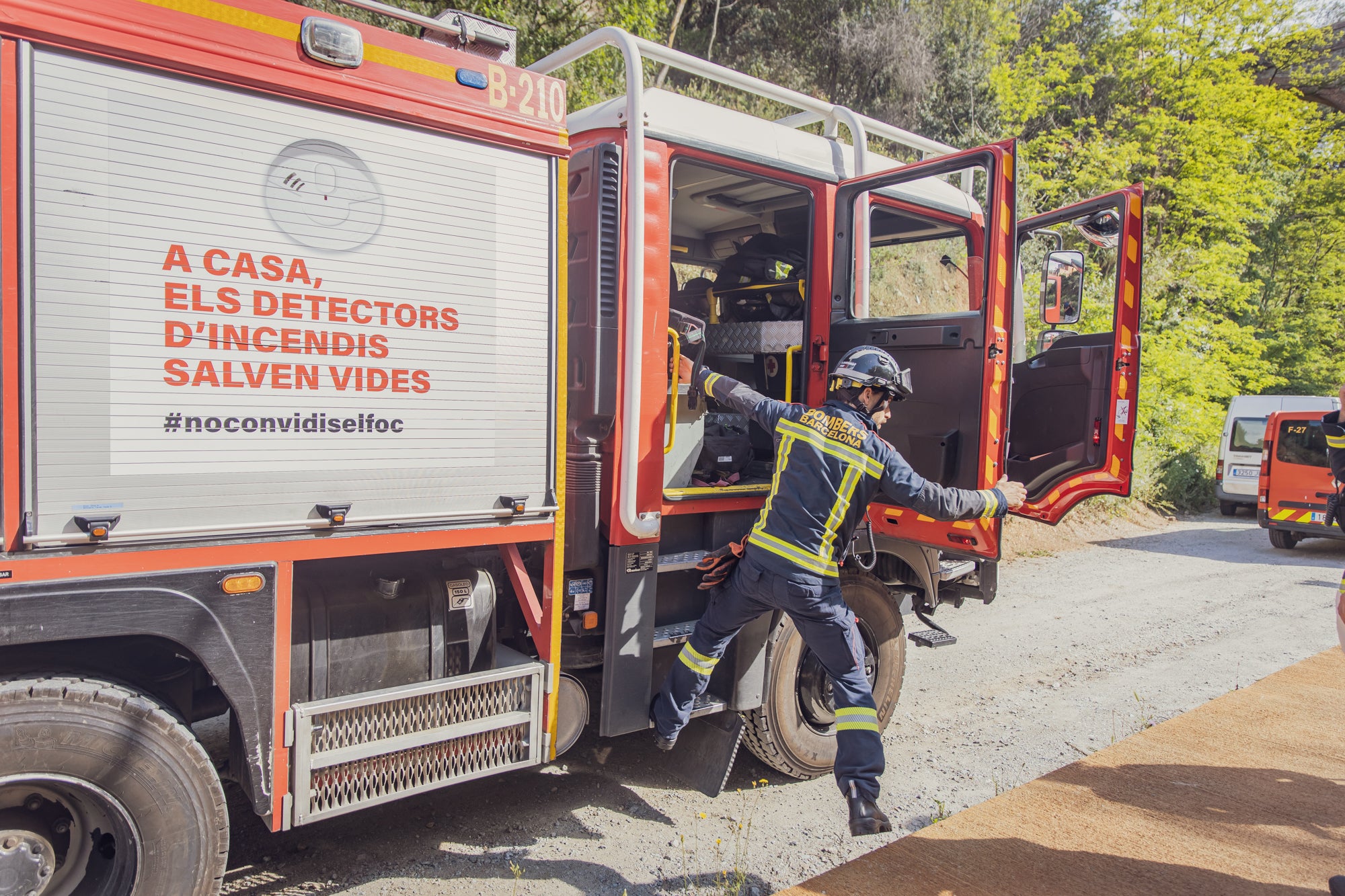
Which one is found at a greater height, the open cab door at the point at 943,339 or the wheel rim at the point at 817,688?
the open cab door at the point at 943,339

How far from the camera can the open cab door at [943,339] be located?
145 inches

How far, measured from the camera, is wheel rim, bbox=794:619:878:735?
425cm

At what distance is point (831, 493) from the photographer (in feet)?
11.7

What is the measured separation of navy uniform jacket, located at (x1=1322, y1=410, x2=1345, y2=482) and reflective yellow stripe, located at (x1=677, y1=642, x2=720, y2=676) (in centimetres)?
331

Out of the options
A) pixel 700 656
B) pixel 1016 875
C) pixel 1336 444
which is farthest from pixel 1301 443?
pixel 700 656

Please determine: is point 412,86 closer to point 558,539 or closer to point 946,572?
point 558,539

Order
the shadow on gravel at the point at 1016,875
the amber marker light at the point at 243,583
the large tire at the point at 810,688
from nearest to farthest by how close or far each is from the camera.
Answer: the amber marker light at the point at 243,583 → the shadow on gravel at the point at 1016,875 → the large tire at the point at 810,688

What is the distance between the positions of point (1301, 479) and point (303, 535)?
12426 millimetres

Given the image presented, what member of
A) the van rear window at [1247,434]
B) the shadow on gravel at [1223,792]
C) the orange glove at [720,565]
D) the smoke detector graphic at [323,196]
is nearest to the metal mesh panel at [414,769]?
the orange glove at [720,565]

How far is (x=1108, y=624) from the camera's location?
7223 mm

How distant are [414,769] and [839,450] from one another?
197cm

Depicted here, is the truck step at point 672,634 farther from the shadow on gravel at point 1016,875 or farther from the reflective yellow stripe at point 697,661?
the shadow on gravel at point 1016,875

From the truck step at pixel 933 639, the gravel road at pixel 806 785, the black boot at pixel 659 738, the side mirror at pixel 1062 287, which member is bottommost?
the gravel road at pixel 806 785

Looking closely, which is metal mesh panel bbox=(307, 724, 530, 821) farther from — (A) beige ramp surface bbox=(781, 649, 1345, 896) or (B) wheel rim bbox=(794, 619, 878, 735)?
(B) wheel rim bbox=(794, 619, 878, 735)
